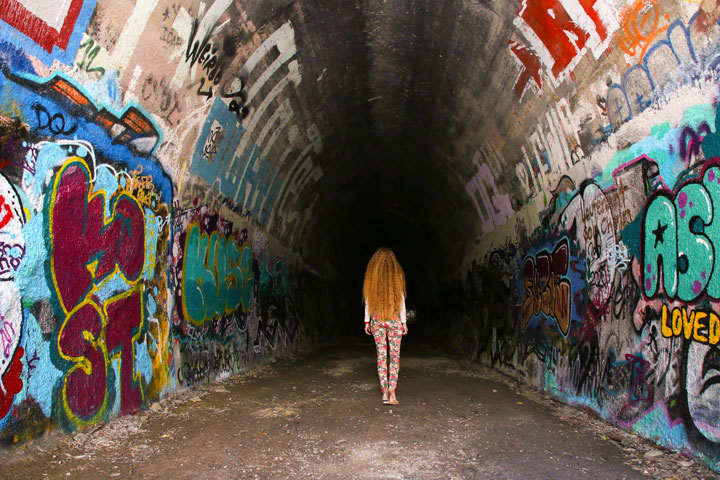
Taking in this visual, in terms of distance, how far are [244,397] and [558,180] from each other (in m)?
5.13

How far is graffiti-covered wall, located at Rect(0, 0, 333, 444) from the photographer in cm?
414

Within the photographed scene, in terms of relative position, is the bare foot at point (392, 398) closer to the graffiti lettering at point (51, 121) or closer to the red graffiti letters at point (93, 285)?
the red graffiti letters at point (93, 285)

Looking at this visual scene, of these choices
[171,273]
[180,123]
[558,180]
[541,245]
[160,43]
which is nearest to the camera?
[160,43]

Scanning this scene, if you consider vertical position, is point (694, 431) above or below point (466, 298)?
below

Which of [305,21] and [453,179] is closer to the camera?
[305,21]

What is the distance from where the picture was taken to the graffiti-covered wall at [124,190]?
13.6ft

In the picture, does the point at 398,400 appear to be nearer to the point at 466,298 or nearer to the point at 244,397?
the point at 244,397

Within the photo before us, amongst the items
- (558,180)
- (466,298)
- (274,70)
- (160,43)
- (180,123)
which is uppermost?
(274,70)

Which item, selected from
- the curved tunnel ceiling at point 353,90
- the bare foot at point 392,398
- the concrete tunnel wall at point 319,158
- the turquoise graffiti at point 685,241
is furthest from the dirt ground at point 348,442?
the curved tunnel ceiling at point 353,90

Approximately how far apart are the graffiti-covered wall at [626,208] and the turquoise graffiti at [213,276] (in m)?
4.68

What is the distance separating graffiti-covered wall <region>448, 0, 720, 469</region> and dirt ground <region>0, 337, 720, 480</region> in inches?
19.0

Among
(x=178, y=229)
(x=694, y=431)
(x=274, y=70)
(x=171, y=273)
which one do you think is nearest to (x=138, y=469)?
(x=171, y=273)

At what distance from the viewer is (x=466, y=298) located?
45.9 ft

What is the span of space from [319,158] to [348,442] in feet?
23.4
